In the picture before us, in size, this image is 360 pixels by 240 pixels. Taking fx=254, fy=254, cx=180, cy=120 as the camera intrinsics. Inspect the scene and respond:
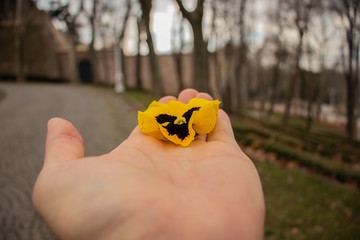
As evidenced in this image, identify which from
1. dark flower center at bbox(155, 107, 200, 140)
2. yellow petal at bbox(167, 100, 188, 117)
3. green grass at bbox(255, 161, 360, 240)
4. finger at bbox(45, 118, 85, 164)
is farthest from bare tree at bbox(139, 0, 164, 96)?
finger at bbox(45, 118, 85, 164)

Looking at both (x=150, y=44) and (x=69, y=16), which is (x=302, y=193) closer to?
(x=150, y=44)

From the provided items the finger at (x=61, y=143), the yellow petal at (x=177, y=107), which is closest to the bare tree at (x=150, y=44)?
the yellow petal at (x=177, y=107)

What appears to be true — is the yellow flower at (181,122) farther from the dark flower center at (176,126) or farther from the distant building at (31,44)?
the distant building at (31,44)

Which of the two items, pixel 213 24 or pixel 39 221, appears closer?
pixel 39 221

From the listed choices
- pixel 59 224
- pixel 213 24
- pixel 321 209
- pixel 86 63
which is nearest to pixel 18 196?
pixel 59 224

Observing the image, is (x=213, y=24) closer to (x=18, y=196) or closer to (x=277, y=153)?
(x=277, y=153)

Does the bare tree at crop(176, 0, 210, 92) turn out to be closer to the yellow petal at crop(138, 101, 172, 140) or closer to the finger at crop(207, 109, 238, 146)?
the finger at crop(207, 109, 238, 146)

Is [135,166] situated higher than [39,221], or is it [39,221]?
[135,166]
